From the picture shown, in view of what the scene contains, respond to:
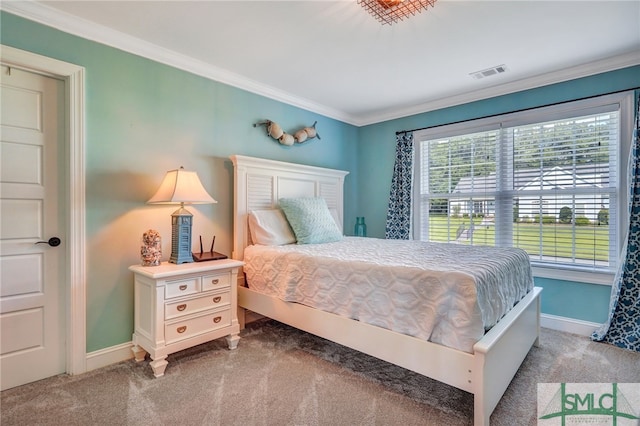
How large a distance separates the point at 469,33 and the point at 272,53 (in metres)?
1.56

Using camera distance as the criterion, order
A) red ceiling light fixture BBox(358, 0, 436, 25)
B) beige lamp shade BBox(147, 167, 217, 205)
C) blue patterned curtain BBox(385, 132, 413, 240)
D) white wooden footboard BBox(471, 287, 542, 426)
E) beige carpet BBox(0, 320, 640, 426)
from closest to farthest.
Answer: white wooden footboard BBox(471, 287, 542, 426)
beige carpet BBox(0, 320, 640, 426)
red ceiling light fixture BBox(358, 0, 436, 25)
beige lamp shade BBox(147, 167, 217, 205)
blue patterned curtain BBox(385, 132, 413, 240)

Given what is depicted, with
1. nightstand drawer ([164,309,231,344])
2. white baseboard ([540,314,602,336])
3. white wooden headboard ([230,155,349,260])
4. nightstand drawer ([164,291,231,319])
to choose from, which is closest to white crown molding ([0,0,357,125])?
white wooden headboard ([230,155,349,260])

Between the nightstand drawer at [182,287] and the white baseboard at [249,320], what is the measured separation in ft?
2.10

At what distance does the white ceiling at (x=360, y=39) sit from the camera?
6.75 feet

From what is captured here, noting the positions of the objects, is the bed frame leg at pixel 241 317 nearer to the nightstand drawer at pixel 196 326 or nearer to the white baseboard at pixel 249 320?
the white baseboard at pixel 249 320

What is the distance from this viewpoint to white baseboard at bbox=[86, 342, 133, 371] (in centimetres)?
223

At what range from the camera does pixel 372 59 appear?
9.04 feet

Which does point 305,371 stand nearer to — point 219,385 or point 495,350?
point 219,385

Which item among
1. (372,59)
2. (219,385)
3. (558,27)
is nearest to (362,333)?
(219,385)

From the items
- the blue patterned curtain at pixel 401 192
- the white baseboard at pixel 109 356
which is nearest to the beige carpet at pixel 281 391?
the white baseboard at pixel 109 356

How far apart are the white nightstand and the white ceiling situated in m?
1.77

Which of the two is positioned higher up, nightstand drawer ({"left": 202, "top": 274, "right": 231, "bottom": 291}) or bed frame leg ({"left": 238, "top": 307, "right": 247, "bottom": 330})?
nightstand drawer ({"left": 202, "top": 274, "right": 231, "bottom": 291})

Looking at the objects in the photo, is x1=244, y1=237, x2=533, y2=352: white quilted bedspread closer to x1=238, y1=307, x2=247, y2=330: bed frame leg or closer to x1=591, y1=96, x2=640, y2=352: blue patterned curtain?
x1=238, y1=307, x2=247, y2=330: bed frame leg

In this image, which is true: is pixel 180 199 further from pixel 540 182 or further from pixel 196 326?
pixel 540 182
